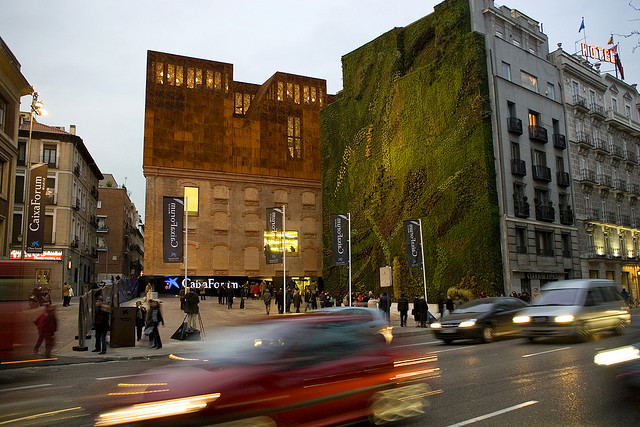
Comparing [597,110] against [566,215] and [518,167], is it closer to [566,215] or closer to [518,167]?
[566,215]

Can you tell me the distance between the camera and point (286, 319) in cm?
674

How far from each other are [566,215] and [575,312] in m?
29.6

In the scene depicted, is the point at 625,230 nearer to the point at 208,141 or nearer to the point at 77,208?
the point at 208,141

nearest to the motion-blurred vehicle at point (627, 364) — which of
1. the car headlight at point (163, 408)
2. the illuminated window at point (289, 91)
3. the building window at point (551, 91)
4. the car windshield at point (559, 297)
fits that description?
the car headlight at point (163, 408)

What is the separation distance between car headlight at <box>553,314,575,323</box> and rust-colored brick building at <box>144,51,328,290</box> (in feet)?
130

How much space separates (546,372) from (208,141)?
1987 inches

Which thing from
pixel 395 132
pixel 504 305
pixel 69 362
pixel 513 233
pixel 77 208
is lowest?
pixel 69 362

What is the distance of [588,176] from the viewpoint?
4509cm

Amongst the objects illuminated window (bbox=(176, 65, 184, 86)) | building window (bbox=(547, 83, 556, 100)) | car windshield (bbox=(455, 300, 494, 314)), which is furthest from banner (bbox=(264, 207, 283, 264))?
illuminated window (bbox=(176, 65, 184, 86))

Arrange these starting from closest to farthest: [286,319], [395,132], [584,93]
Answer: [286,319], [395,132], [584,93]

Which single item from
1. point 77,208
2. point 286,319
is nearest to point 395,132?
point 77,208

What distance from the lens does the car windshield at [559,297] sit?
15727mm

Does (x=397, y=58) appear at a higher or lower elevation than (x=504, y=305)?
higher

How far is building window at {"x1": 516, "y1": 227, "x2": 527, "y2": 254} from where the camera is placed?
123 feet
